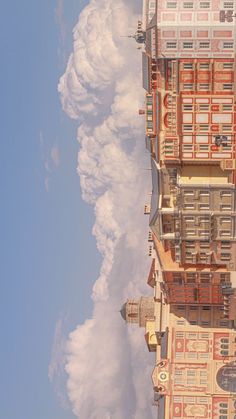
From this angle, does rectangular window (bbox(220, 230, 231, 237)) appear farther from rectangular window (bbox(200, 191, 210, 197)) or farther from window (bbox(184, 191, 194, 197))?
window (bbox(184, 191, 194, 197))

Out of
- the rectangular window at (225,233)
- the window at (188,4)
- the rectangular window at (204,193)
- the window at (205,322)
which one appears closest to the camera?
the window at (188,4)

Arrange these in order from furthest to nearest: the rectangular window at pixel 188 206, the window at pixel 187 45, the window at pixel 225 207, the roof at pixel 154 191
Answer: the roof at pixel 154 191, the rectangular window at pixel 188 206, the window at pixel 225 207, the window at pixel 187 45

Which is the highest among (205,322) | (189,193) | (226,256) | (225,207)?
(189,193)

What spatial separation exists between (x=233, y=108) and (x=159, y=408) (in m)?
69.3

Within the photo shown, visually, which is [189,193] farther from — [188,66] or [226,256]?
[188,66]

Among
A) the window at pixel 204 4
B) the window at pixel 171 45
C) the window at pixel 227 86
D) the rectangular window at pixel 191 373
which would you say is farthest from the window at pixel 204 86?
the rectangular window at pixel 191 373

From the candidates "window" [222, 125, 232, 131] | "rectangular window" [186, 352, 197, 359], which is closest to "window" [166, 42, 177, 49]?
"window" [222, 125, 232, 131]

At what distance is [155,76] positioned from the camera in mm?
166500

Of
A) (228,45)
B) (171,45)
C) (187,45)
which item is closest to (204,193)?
(187,45)

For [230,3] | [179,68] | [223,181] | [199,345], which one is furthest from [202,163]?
[199,345]

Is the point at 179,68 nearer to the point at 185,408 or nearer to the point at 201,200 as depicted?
the point at 201,200

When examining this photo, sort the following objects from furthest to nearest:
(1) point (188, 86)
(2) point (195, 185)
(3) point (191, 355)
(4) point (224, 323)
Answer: (3) point (191, 355) → (4) point (224, 323) → (2) point (195, 185) → (1) point (188, 86)

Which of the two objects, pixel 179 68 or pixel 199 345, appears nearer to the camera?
pixel 179 68

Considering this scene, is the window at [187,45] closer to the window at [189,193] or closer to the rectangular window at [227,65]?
the rectangular window at [227,65]
